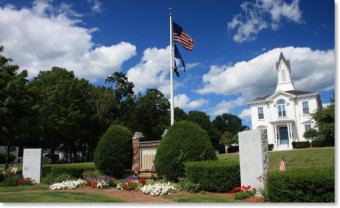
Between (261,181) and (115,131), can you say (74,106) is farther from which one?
(261,181)

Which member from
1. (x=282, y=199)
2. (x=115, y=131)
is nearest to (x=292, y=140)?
(x=115, y=131)

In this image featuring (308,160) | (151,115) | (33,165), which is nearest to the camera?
(33,165)

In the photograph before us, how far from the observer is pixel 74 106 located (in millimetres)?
35500

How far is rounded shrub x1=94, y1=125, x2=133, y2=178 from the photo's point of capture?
44.2 feet

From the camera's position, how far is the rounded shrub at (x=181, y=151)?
35.7ft

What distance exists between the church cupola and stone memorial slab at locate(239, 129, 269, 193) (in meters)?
33.3

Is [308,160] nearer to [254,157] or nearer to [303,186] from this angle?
[254,157]

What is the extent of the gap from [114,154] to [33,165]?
5.14 meters

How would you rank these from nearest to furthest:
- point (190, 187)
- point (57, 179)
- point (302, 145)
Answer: point (190, 187) < point (57, 179) < point (302, 145)

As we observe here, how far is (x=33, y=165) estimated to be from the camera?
14844 millimetres

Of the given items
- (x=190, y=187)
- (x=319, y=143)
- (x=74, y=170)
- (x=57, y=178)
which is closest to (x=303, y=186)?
(x=190, y=187)

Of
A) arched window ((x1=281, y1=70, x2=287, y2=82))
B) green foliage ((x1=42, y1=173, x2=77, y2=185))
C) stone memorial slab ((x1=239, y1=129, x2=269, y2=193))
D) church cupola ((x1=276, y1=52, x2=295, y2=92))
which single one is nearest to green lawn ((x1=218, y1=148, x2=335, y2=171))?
stone memorial slab ((x1=239, y1=129, x2=269, y2=193))

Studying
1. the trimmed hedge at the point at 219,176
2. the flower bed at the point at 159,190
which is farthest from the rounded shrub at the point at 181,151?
the trimmed hedge at the point at 219,176
